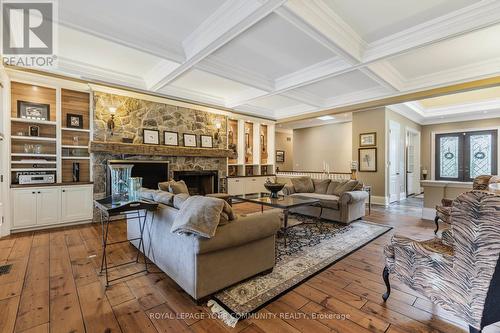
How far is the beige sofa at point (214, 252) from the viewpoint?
1.94 metres

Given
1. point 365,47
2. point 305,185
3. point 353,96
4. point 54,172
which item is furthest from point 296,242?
point 54,172

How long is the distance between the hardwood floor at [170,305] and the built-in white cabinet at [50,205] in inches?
54.6

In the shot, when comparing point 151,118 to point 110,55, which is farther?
point 151,118

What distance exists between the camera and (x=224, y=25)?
2.87 meters

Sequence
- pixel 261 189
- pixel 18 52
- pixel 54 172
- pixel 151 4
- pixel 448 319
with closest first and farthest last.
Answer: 1. pixel 448 319
2. pixel 151 4
3. pixel 18 52
4. pixel 54 172
5. pixel 261 189

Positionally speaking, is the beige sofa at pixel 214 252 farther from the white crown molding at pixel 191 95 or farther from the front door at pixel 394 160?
the front door at pixel 394 160

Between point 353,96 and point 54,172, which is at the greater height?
point 353,96

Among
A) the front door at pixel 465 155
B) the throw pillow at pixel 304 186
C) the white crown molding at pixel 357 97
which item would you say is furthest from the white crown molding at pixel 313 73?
the front door at pixel 465 155

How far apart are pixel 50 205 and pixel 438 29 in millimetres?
6651

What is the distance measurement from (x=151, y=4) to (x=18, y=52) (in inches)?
107

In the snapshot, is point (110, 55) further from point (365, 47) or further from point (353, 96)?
point (353, 96)

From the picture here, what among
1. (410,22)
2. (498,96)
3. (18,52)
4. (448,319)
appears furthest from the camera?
(498,96)

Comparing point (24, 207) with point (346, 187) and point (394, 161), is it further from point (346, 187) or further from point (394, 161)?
point (394, 161)

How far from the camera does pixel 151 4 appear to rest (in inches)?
107
